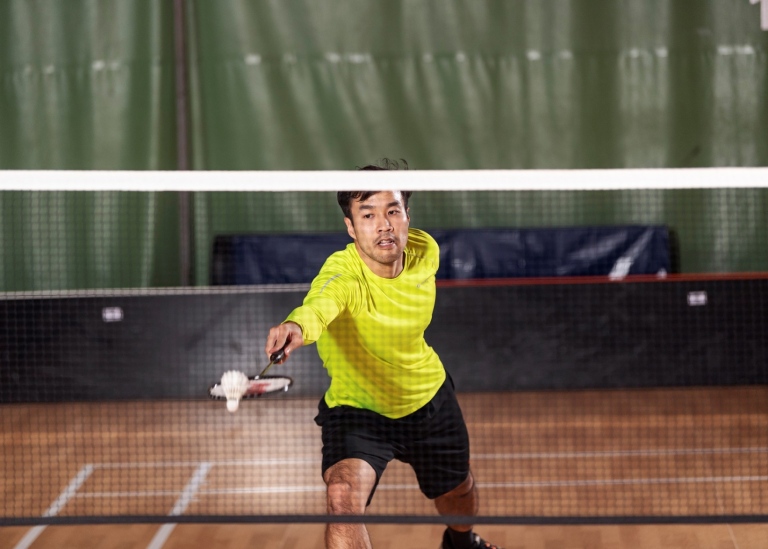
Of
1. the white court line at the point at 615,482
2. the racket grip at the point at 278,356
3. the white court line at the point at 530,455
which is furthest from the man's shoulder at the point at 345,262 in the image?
the white court line at the point at 530,455

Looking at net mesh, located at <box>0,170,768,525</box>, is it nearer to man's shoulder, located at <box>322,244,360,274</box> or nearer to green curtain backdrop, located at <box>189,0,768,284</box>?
green curtain backdrop, located at <box>189,0,768,284</box>

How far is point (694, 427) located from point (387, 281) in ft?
12.5

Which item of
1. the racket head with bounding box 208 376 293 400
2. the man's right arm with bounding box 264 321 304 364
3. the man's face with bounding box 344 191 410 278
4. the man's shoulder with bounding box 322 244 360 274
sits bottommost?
the racket head with bounding box 208 376 293 400

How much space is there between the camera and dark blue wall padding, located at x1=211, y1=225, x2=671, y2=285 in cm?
834

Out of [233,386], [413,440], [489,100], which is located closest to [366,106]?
[489,100]

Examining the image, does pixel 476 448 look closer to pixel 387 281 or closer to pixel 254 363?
pixel 254 363

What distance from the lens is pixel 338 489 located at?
3.22 meters

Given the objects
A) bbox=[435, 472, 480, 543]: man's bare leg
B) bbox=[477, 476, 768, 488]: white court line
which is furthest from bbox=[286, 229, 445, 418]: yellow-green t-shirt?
bbox=[477, 476, 768, 488]: white court line

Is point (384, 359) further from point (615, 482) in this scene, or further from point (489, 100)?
point (489, 100)

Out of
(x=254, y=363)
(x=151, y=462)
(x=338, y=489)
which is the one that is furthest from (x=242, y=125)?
(x=338, y=489)

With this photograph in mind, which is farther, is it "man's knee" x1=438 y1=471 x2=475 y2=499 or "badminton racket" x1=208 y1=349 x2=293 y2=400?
"man's knee" x1=438 y1=471 x2=475 y2=499

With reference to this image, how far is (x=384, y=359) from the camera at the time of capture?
3664 mm

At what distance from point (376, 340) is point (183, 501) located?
87.3 inches

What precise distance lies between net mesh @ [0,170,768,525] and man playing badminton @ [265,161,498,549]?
1359mm
